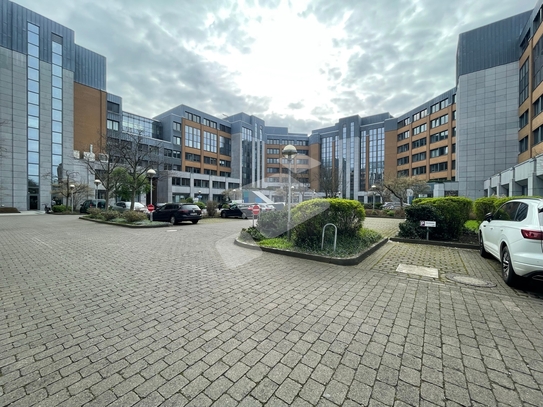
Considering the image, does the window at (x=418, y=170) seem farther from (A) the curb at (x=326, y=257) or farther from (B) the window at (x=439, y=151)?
(A) the curb at (x=326, y=257)

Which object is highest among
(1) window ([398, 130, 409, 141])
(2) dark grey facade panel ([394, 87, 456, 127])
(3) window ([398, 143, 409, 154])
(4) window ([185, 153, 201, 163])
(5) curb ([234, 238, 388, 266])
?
(2) dark grey facade panel ([394, 87, 456, 127])

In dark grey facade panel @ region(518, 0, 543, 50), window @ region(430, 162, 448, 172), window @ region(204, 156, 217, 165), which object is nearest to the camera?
dark grey facade panel @ region(518, 0, 543, 50)

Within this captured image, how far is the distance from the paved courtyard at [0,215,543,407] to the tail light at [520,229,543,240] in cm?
103

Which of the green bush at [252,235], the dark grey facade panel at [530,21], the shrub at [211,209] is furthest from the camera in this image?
the dark grey facade panel at [530,21]

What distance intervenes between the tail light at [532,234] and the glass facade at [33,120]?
5237 centimetres

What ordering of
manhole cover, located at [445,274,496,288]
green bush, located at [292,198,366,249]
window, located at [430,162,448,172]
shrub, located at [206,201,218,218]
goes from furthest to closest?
window, located at [430,162,448,172], shrub, located at [206,201,218,218], green bush, located at [292,198,366,249], manhole cover, located at [445,274,496,288]

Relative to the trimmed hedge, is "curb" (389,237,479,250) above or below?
below

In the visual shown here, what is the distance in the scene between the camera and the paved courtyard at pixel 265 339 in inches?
82.4

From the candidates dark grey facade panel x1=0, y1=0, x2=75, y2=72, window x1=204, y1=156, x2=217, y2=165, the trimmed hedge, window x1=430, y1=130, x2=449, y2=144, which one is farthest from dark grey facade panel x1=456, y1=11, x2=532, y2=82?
dark grey facade panel x1=0, y1=0, x2=75, y2=72

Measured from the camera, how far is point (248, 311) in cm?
365

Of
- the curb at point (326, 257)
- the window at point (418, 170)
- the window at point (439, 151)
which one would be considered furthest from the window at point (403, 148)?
the curb at point (326, 257)

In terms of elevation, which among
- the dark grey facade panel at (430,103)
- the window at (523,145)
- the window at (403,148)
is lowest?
the window at (523,145)

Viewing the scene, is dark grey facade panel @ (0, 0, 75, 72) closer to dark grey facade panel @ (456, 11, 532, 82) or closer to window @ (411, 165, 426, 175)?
dark grey facade panel @ (456, 11, 532, 82)

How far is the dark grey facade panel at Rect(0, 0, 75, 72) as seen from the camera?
119ft
